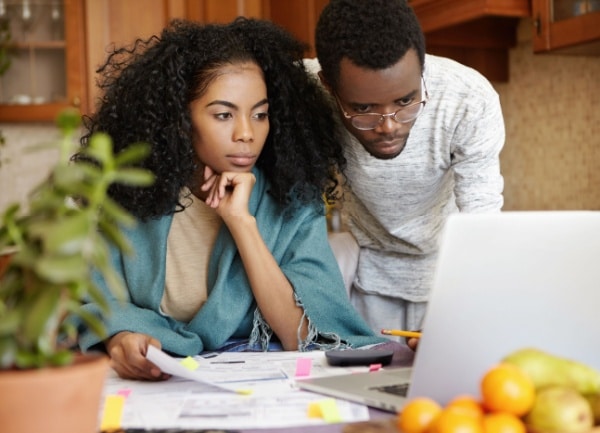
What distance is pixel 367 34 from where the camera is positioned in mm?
1494

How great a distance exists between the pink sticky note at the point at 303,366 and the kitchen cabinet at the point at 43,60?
2.62m

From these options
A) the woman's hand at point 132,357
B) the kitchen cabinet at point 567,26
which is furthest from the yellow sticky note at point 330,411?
the kitchen cabinet at point 567,26

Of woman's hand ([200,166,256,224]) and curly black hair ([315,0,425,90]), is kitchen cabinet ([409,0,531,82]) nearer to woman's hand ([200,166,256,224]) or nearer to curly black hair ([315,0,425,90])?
curly black hair ([315,0,425,90])

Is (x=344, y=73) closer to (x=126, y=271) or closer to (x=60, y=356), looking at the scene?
(x=126, y=271)

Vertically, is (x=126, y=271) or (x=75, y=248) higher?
(x=75, y=248)

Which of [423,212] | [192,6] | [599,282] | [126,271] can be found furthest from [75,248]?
[192,6]

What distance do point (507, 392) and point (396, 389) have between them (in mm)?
278

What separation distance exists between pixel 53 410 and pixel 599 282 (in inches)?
21.1

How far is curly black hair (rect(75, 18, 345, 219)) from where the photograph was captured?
5.04 feet

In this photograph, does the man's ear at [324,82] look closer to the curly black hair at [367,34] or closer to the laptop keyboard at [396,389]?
the curly black hair at [367,34]

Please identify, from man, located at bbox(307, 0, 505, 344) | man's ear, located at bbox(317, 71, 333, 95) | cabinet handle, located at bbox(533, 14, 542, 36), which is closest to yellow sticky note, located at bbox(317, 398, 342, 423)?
man, located at bbox(307, 0, 505, 344)

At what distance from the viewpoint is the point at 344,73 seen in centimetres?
153

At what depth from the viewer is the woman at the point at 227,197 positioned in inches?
57.7

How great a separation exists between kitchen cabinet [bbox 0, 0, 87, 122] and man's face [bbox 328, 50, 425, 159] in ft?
7.49
